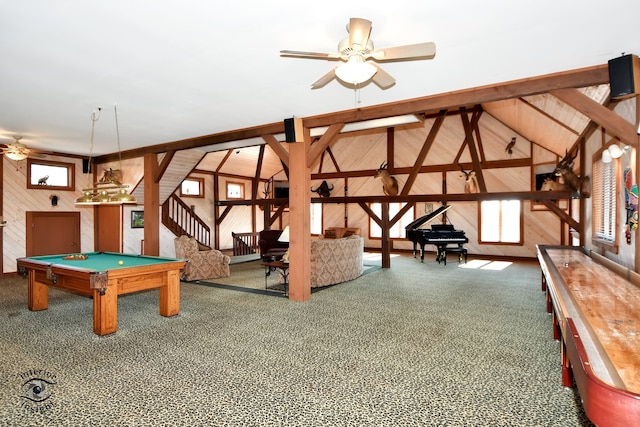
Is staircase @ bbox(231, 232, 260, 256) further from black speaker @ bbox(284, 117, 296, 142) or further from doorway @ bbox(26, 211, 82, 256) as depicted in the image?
black speaker @ bbox(284, 117, 296, 142)

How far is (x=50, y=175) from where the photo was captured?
912 centimetres

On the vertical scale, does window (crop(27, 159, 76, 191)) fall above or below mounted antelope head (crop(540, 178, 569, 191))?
above

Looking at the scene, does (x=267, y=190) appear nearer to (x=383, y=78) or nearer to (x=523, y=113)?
(x=523, y=113)

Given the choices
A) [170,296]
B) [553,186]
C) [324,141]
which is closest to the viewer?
[170,296]

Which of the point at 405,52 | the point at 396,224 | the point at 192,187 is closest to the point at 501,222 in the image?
the point at 396,224

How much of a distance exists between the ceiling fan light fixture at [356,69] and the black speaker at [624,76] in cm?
257

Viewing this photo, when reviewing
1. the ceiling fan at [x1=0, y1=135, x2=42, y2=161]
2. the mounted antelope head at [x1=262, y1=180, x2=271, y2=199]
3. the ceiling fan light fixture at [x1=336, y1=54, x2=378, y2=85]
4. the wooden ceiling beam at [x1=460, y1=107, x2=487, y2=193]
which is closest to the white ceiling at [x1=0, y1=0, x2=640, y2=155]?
the ceiling fan light fixture at [x1=336, y1=54, x2=378, y2=85]

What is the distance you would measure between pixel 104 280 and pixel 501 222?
11.5 meters

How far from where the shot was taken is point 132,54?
11.9 ft

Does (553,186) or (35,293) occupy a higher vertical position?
(553,186)

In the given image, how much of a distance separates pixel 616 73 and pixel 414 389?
3.69 meters

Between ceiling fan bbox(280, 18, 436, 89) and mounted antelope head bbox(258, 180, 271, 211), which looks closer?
ceiling fan bbox(280, 18, 436, 89)

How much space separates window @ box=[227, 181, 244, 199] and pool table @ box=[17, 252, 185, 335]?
9.41 m

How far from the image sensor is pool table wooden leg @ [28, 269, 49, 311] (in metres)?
5.31
